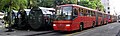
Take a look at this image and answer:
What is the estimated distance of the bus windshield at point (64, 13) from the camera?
25188 mm

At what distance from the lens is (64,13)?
25.3 m

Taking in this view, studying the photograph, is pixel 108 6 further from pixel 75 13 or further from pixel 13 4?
pixel 75 13

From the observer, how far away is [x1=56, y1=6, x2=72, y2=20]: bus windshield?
2519 centimetres

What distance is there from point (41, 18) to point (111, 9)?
126640 mm

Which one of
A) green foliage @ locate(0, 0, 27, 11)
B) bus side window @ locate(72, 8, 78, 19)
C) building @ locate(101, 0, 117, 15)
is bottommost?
building @ locate(101, 0, 117, 15)

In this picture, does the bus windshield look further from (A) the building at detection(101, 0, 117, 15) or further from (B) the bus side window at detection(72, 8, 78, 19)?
(A) the building at detection(101, 0, 117, 15)

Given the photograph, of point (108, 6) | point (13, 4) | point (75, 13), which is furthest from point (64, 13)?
point (108, 6)

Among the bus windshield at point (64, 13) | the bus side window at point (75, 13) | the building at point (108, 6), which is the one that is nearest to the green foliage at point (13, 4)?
the bus windshield at point (64, 13)

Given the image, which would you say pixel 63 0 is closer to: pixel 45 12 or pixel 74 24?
pixel 45 12

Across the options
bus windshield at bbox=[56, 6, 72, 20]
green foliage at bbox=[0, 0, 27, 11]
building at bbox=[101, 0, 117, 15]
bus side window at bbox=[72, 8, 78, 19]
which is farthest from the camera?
building at bbox=[101, 0, 117, 15]

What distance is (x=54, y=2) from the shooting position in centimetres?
6788

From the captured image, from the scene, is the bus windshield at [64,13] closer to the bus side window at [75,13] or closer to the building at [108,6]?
the bus side window at [75,13]

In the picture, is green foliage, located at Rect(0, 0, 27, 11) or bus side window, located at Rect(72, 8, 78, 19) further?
green foliage, located at Rect(0, 0, 27, 11)

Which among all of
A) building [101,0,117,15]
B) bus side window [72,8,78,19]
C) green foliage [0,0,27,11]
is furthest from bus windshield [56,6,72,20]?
building [101,0,117,15]
